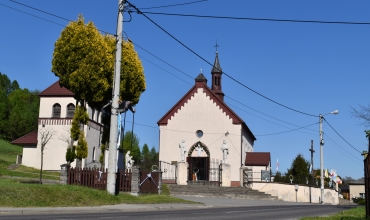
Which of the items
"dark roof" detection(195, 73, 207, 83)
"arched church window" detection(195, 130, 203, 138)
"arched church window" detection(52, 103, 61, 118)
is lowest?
"arched church window" detection(195, 130, 203, 138)

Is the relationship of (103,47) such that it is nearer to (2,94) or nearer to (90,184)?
(90,184)

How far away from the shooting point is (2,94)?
104375 millimetres

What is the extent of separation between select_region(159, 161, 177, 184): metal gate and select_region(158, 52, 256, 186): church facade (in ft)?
1.95

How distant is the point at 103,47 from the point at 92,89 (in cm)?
284

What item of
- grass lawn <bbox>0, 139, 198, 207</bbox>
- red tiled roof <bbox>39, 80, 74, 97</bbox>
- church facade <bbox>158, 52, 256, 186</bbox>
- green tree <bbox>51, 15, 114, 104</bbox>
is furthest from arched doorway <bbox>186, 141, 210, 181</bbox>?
grass lawn <bbox>0, 139, 198, 207</bbox>

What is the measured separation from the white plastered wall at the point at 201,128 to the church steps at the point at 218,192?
8.33 metres

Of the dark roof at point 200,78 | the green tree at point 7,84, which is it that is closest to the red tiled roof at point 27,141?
the dark roof at point 200,78

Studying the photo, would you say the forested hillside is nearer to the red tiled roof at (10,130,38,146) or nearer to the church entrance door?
the red tiled roof at (10,130,38,146)

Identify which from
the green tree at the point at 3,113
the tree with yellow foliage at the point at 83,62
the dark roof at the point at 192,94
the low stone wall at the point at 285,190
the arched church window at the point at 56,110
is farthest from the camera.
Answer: the green tree at the point at 3,113

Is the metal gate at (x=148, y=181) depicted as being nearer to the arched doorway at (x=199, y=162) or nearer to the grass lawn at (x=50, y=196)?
the grass lawn at (x=50, y=196)

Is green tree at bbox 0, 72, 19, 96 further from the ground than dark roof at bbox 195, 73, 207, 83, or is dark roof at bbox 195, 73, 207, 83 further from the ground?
green tree at bbox 0, 72, 19, 96

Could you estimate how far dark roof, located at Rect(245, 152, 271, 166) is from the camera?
171 feet

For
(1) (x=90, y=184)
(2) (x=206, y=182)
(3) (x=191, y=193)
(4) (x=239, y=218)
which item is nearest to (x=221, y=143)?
(2) (x=206, y=182)

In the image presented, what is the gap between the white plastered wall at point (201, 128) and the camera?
160 feet
